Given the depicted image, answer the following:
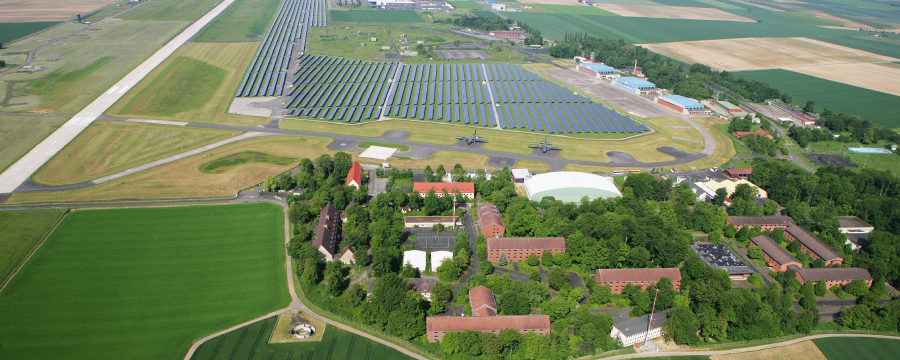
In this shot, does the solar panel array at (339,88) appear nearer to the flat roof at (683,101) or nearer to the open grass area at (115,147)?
the open grass area at (115,147)

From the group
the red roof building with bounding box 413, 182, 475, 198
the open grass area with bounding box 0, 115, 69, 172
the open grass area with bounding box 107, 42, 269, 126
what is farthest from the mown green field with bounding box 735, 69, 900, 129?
the open grass area with bounding box 0, 115, 69, 172

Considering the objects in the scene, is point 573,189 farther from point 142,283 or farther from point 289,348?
point 142,283

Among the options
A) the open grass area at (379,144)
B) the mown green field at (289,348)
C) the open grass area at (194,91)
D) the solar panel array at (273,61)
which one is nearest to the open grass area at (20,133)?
the open grass area at (194,91)

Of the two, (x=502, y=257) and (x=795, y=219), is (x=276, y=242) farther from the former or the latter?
(x=795, y=219)

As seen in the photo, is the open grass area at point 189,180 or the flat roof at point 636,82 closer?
the open grass area at point 189,180

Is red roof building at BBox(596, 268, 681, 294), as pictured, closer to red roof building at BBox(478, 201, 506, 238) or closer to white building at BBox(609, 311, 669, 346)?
white building at BBox(609, 311, 669, 346)

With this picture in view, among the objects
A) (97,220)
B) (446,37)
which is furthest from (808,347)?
(446,37)

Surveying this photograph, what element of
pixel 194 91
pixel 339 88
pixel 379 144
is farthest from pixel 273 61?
pixel 379 144
